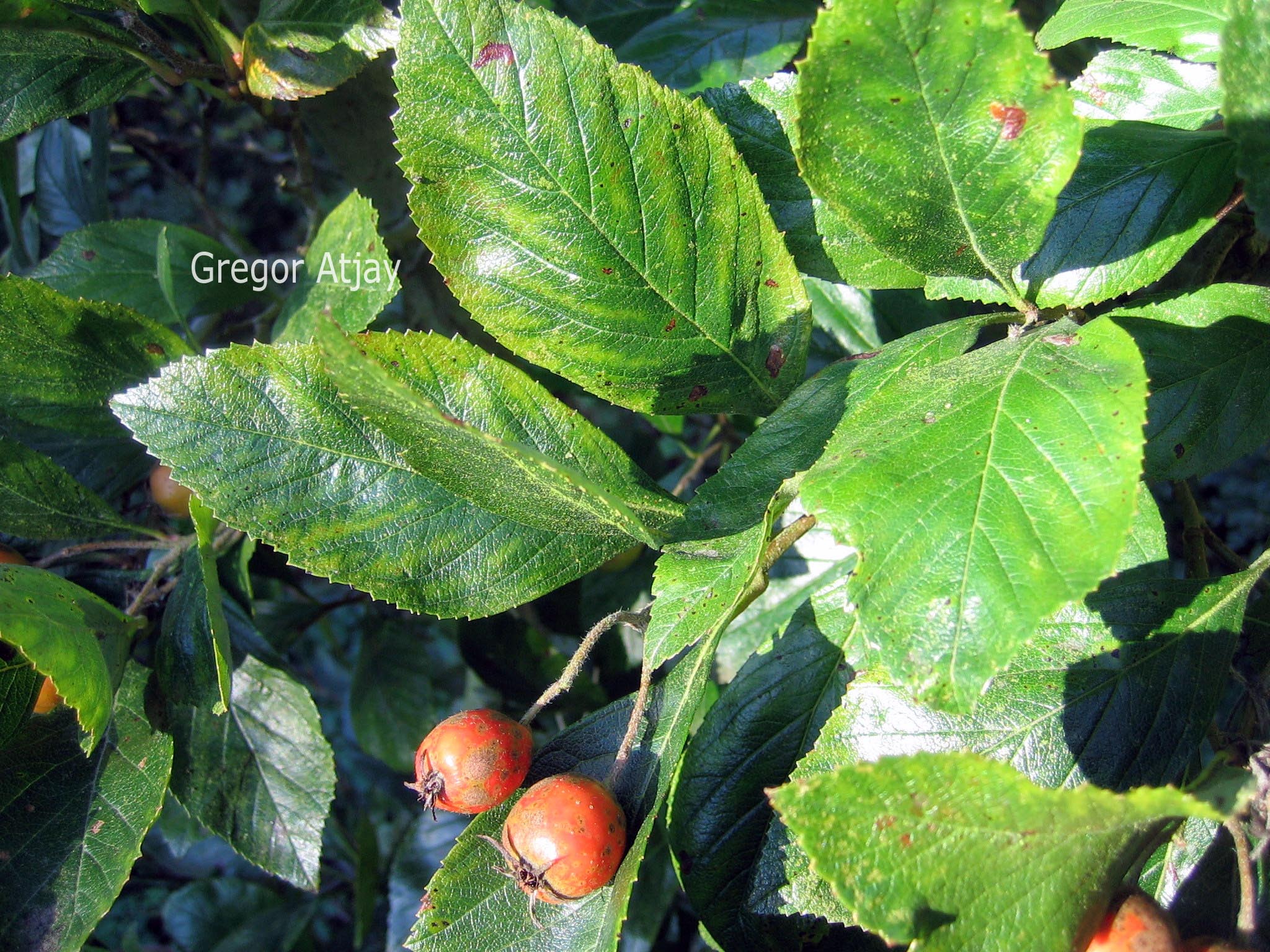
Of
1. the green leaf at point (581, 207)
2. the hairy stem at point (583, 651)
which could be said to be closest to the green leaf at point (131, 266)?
the green leaf at point (581, 207)

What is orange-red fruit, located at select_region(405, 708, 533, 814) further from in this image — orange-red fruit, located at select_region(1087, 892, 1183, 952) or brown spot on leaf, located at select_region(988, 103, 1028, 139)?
brown spot on leaf, located at select_region(988, 103, 1028, 139)

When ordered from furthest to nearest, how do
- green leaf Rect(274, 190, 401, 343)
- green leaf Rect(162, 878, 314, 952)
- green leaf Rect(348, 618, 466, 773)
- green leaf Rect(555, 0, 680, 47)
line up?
green leaf Rect(162, 878, 314, 952) < green leaf Rect(348, 618, 466, 773) < green leaf Rect(555, 0, 680, 47) < green leaf Rect(274, 190, 401, 343)

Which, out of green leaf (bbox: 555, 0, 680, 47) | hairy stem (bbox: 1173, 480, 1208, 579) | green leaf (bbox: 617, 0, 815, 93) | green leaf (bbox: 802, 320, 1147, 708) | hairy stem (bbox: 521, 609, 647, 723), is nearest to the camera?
green leaf (bbox: 802, 320, 1147, 708)

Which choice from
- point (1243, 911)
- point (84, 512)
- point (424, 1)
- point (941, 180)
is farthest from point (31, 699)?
point (1243, 911)

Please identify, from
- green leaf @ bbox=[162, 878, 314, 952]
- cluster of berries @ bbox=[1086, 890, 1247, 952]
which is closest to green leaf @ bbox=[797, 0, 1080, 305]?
cluster of berries @ bbox=[1086, 890, 1247, 952]

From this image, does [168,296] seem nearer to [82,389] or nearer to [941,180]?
[82,389]

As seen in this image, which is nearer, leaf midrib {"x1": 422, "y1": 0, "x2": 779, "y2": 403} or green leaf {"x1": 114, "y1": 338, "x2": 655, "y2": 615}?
leaf midrib {"x1": 422, "y1": 0, "x2": 779, "y2": 403}

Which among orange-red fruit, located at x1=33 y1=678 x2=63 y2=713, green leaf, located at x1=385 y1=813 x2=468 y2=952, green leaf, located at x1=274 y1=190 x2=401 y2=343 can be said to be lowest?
green leaf, located at x1=385 y1=813 x2=468 y2=952
